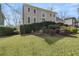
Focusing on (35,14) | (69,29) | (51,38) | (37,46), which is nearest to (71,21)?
(69,29)

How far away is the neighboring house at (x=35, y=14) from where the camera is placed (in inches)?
164

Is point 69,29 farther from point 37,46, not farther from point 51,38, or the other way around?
point 37,46

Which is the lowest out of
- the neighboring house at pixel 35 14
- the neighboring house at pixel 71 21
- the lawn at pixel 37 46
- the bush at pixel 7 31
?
the lawn at pixel 37 46

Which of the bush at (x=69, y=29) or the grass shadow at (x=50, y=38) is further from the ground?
the bush at (x=69, y=29)

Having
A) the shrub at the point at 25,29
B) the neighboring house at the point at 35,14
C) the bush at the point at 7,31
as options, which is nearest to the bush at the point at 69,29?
the neighboring house at the point at 35,14

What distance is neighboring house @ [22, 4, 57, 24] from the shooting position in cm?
415

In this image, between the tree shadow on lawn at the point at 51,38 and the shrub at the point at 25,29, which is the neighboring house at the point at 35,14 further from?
the tree shadow on lawn at the point at 51,38

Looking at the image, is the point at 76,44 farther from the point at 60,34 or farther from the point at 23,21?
A: the point at 23,21

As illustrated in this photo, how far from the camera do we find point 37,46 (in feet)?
13.7

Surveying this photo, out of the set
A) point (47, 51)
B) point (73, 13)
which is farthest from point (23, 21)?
point (73, 13)

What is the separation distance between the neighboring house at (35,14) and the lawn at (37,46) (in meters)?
0.33

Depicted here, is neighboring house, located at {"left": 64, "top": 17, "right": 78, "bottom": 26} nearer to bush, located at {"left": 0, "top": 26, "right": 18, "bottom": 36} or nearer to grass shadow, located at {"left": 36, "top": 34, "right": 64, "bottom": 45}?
grass shadow, located at {"left": 36, "top": 34, "right": 64, "bottom": 45}

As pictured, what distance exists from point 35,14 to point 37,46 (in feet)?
2.18

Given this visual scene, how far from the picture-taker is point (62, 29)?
425 cm
